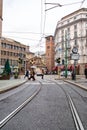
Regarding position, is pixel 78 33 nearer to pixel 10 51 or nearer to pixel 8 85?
pixel 10 51

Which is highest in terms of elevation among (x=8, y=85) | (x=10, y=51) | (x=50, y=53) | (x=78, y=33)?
(x=78, y=33)

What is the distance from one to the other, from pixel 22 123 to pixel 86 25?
79.1 m

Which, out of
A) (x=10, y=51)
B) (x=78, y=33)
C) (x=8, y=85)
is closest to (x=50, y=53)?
(x=10, y=51)

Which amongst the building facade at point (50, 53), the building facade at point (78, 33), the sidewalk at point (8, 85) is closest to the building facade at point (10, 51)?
the building facade at point (50, 53)

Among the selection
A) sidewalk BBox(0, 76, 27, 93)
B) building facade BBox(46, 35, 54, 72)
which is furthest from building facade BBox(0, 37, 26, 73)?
sidewalk BBox(0, 76, 27, 93)

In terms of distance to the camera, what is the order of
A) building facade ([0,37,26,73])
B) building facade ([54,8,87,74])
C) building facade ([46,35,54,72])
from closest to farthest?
building facade ([54,8,87,74]), building facade ([0,37,26,73]), building facade ([46,35,54,72])

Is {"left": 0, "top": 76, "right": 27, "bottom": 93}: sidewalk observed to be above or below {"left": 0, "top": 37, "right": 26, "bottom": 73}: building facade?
below

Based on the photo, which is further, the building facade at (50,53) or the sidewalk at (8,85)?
the building facade at (50,53)

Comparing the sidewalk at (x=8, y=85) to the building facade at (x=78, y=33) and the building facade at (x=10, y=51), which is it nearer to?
the building facade at (x=78, y=33)

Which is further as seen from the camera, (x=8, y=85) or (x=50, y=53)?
(x=50, y=53)

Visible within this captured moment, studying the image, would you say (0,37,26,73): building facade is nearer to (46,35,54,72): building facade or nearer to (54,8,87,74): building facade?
(46,35,54,72): building facade

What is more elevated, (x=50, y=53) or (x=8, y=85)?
(x=50, y=53)

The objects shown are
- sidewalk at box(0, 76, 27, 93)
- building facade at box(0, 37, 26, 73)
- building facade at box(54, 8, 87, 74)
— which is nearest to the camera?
sidewalk at box(0, 76, 27, 93)

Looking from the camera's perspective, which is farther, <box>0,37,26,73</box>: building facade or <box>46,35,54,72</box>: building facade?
<box>46,35,54,72</box>: building facade
